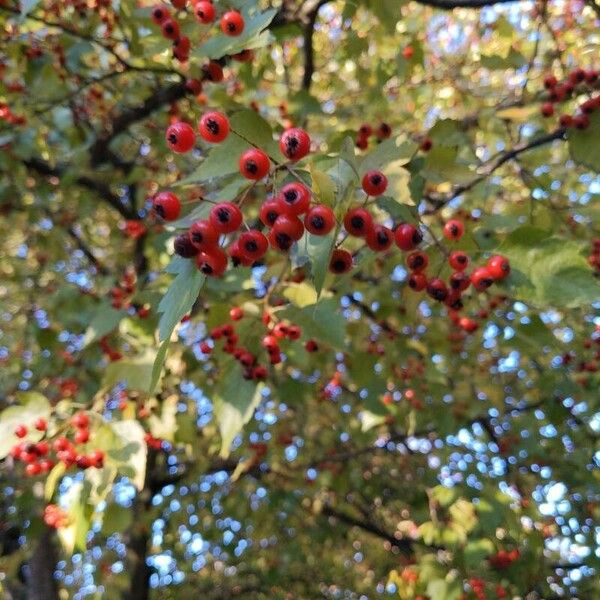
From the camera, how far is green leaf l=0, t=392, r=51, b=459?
316 cm

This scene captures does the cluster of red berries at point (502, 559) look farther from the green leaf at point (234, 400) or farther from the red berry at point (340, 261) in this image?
the red berry at point (340, 261)

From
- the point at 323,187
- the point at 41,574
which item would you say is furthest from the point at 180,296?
the point at 41,574

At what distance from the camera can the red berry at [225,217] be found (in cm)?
165

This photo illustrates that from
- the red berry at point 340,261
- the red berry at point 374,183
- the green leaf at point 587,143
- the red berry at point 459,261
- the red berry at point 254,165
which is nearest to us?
the red berry at point 254,165

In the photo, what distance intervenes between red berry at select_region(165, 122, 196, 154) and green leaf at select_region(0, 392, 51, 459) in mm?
2021

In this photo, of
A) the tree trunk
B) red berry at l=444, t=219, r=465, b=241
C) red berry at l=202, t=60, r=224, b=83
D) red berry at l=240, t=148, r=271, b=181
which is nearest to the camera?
red berry at l=240, t=148, r=271, b=181

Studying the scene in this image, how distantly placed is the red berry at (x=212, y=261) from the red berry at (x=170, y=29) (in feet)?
6.22

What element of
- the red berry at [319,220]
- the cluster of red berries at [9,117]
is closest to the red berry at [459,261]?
the red berry at [319,220]

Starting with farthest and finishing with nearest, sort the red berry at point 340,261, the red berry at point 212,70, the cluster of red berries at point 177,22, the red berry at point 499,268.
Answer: the red berry at point 212,70 → the cluster of red berries at point 177,22 → the red berry at point 499,268 → the red berry at point 340,261

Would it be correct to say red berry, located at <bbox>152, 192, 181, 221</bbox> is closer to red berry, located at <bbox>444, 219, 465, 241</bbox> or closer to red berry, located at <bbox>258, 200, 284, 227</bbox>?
red berry, located at <bbox>258, 200, 284, 227</bbox>

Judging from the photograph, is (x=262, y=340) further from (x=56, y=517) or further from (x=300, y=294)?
(x=56, y=517)

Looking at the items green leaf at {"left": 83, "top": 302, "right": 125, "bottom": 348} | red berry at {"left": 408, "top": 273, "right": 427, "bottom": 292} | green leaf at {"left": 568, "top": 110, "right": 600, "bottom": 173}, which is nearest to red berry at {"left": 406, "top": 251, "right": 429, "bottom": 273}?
red berry at {"left": 408, "top": 273, "right": 427, "bottom": 292}

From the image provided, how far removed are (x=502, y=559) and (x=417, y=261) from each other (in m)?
3.49

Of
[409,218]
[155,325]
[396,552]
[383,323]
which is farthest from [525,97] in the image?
[396,552]
